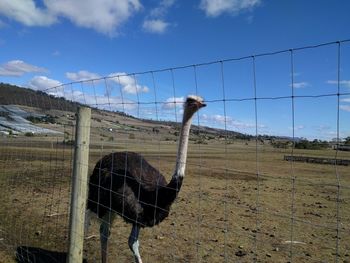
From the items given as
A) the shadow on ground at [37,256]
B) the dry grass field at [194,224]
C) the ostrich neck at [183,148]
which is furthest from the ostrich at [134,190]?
the shadow on ground at [37,256]

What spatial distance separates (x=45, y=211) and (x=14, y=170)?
5.56 metres

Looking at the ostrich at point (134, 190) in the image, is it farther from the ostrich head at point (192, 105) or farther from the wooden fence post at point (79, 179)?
the wooden fence post at point (79, 179)

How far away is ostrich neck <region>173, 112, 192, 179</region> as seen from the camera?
4.45 m

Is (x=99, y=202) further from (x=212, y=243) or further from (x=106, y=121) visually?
(x=212, y=243)

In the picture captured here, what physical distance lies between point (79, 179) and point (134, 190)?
2.65 feet

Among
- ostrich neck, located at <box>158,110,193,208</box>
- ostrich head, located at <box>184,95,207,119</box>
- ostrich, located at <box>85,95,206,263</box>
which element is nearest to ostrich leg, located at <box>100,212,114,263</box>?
ostrich, located at <box>85,95,206,263</box>

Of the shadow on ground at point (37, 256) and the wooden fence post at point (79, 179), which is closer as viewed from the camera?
the wooden fence post at point (79, 179)

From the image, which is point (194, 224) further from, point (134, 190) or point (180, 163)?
point (180, 163)

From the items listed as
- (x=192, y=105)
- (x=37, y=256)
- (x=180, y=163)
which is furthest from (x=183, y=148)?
(x=37, y=256)

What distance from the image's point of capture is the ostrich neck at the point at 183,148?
4.45 meters

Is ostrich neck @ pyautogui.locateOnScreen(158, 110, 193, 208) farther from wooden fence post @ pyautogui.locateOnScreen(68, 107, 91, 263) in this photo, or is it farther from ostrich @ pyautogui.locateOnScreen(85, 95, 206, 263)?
wooden fence post @ pyautogui.locateOnScreen(68, 107, 91, 263)

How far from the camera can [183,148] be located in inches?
174

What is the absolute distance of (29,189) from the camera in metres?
9.70

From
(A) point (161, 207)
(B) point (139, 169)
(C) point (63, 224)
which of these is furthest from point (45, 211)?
(A) point (161, 207)
